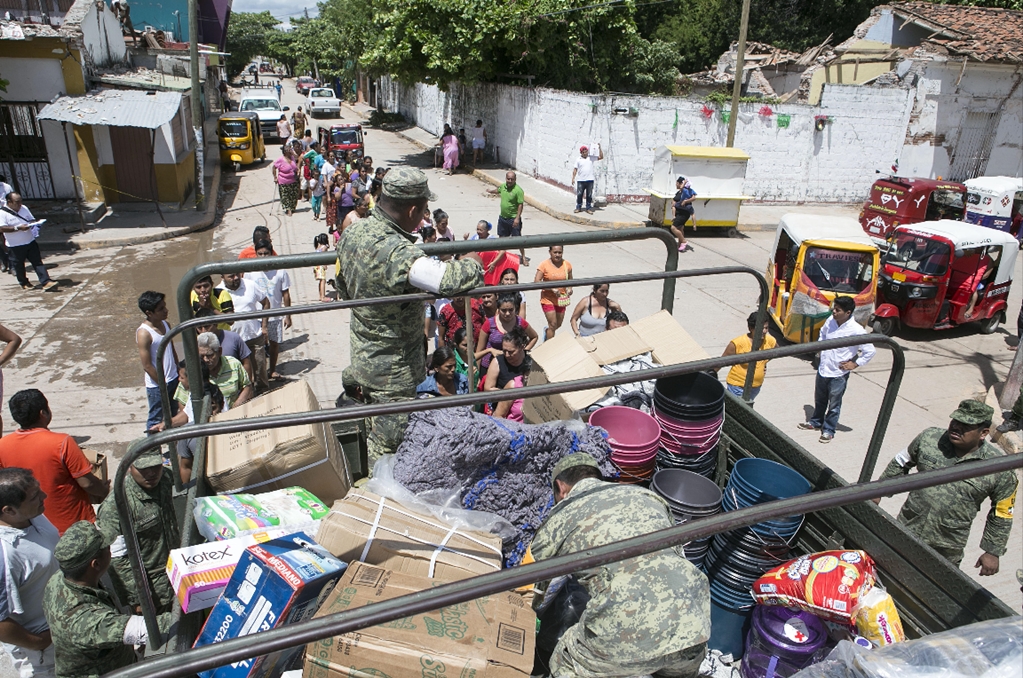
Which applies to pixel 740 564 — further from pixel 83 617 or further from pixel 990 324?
pixel 990 324

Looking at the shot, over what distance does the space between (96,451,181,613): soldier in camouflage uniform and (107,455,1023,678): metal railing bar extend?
2500 millimetres

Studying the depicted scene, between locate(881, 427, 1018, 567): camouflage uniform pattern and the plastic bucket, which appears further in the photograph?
locate(881, 427, 1018, 567): camouflage uniform pattern

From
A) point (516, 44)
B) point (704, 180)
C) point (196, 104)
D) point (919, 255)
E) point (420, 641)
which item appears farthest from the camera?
point (516, 44)

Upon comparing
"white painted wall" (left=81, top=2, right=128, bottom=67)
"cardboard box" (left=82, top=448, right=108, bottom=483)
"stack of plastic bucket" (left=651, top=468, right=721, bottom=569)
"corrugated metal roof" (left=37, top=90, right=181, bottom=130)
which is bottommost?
"cardboard box" (left=82, top=448, right=108, bottom=483)

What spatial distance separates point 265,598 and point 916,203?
53.3 ft

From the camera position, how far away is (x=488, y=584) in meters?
1.54

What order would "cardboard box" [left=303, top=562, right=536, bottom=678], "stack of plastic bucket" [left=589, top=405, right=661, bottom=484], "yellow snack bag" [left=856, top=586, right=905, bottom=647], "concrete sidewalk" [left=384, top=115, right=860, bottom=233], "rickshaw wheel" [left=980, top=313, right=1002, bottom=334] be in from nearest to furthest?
1. "cardboard box" [left=303, top=562, right=536, bottom=678]
2. "yellow snack bag" [left=856, top=586, right=905, bottom=647]
3. "stack of plastic bucket" [left=589, top=405, right=661, bottom=484]
4. "rickshaw wheel" [left=980, top=313, right=1002, bottom=334]
5. "concrete sidewalk" [left=384, top=115, right=860, bottom=233]

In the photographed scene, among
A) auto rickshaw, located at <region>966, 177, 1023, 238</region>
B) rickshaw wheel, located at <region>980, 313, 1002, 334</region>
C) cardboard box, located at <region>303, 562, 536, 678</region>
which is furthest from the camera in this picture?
auto rickshaw, located at <region>966, 177, 1023, 238</region>

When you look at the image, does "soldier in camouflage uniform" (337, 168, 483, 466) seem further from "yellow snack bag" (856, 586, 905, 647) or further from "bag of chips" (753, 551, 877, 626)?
"yellow snack bag" (856, 586, 905, 647)

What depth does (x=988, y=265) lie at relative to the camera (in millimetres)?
10086

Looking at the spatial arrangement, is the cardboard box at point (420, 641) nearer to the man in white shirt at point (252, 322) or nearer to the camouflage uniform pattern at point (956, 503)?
the camouflage uniform pattern at point (956, 503)

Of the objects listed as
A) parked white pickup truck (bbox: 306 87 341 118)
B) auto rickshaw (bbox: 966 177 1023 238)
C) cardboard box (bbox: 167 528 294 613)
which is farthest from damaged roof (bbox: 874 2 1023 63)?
parked white pickup truck (bbox: 306 87 341 118)

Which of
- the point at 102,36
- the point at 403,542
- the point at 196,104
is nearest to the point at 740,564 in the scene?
the point at 403,542

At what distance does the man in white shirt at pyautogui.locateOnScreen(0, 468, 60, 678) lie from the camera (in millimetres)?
3186
